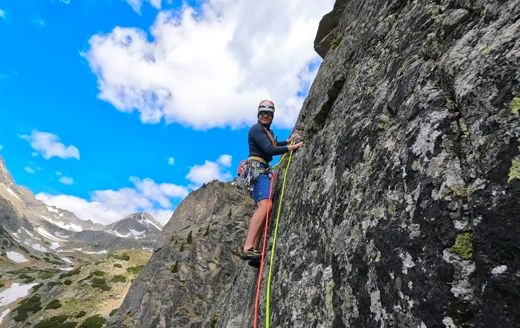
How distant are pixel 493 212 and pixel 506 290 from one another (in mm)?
735

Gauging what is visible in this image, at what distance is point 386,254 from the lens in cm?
490

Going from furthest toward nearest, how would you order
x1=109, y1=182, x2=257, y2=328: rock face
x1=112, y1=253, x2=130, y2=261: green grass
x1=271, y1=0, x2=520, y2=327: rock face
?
x1=112, y1=253, x2=130, y2=261: green grass
x1=109, y1=182, x2=257, y2=328: rock face
x1=271, y1=0, x2=520, y2=327: rock face

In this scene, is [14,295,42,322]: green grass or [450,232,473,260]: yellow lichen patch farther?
[14,295,42,322]: green grass

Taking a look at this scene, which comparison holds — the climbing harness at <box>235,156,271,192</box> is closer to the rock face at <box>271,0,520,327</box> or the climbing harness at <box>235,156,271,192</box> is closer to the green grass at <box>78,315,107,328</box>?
the rock face at <box>271,0,520,327</box>

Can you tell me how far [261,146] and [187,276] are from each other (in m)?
19.1

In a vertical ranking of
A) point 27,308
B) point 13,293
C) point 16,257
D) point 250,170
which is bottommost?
point 27,308

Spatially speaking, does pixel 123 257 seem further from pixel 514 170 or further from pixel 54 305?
pixel 514 170

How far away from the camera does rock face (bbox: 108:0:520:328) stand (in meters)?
3.76

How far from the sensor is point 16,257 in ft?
488

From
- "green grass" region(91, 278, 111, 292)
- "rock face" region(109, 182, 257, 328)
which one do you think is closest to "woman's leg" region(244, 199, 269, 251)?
"rock face" region(109, 182, 257, 328)

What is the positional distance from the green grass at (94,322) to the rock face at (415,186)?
35.1 meters

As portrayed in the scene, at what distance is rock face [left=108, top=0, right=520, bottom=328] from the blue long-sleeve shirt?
119 cm

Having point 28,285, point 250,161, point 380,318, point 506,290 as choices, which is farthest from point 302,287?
point 28,285

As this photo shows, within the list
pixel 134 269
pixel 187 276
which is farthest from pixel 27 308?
pixel 187 276
